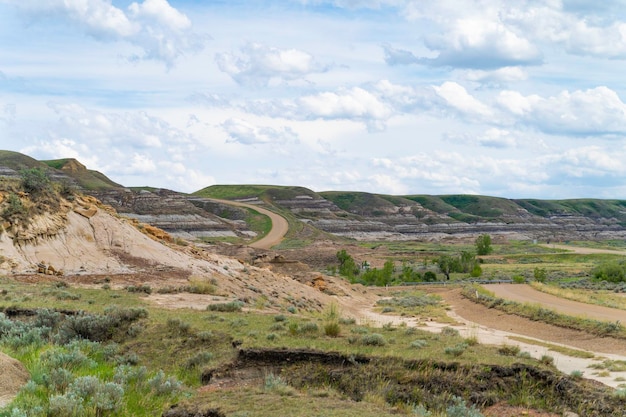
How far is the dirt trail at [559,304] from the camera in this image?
95.6 feet

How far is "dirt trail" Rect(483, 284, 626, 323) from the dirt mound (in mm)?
24460

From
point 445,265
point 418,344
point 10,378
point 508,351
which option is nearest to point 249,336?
point 418,344

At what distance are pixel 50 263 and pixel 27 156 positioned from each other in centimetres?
10267

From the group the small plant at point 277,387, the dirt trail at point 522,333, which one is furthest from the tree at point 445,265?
the small plant at point 277,387

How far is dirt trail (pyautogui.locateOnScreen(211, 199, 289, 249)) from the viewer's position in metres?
98.8

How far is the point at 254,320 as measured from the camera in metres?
17.8

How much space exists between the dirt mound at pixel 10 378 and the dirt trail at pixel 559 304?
24.5m

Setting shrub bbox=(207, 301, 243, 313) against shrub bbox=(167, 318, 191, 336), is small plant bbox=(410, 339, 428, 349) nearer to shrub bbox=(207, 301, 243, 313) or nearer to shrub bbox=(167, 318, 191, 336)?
shrub bbox=(167, 318, 191, 336)

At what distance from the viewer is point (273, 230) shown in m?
117

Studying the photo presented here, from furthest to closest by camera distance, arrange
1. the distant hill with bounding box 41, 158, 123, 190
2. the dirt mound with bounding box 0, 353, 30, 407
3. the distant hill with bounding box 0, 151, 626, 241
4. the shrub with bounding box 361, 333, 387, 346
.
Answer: the distant hill with bounding box 41, 158, 123, 190, the distant hill with bounding box 0, 151, 626, 241, the shrub with bounding box 361, 333, 387, 346, the dirt mound with bounding box 0, 353, 30, 407

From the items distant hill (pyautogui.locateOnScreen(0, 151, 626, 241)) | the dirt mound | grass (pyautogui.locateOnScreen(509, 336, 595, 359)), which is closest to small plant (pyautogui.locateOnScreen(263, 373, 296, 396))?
the dirt mound

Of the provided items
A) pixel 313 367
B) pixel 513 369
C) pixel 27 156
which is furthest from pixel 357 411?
pixel 27 156

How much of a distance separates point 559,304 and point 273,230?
84770mm

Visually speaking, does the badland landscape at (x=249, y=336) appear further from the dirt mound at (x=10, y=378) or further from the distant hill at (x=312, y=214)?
the distant hill at (x=312, y=214)
